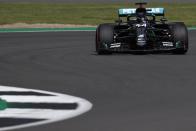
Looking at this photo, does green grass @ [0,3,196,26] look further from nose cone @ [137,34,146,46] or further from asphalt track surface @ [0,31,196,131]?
→ nose cone @ [137,34,146,46]

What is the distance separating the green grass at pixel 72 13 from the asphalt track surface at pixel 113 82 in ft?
40.7

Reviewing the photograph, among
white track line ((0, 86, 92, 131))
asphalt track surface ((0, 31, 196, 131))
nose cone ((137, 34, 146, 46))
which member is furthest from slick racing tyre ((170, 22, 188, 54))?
white track line ((0, 86, 92, 131))

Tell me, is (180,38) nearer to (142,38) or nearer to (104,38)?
(142,38)

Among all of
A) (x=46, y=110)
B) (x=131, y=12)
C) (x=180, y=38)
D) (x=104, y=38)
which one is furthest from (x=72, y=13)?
(x=46, y=110)

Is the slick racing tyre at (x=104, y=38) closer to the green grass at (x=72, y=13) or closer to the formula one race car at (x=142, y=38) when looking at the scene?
the formula one race car at (x=142, y=38)

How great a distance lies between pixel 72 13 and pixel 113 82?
24.4 meters

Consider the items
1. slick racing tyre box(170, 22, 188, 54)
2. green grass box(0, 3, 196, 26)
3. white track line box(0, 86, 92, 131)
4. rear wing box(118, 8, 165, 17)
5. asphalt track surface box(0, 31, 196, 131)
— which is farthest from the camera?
green grass box(0, 3, 196, 26)

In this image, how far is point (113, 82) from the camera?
11.6 meters

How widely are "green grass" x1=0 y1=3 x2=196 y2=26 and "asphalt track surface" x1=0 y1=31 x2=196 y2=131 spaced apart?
40.7 ft

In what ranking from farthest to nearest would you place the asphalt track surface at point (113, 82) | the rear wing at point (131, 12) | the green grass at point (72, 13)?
the green grass at point (72, 13), the rear wing at point (131, 12), the asphalt track surface at point (113, 82)

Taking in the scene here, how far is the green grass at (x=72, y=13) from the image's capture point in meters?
32.2

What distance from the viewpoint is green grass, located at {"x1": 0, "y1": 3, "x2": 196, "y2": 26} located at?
32.2 m

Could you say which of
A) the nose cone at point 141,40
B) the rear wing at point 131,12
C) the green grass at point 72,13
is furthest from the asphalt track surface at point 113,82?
the green grass at point 72,13

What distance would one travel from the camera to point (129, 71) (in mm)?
13242
